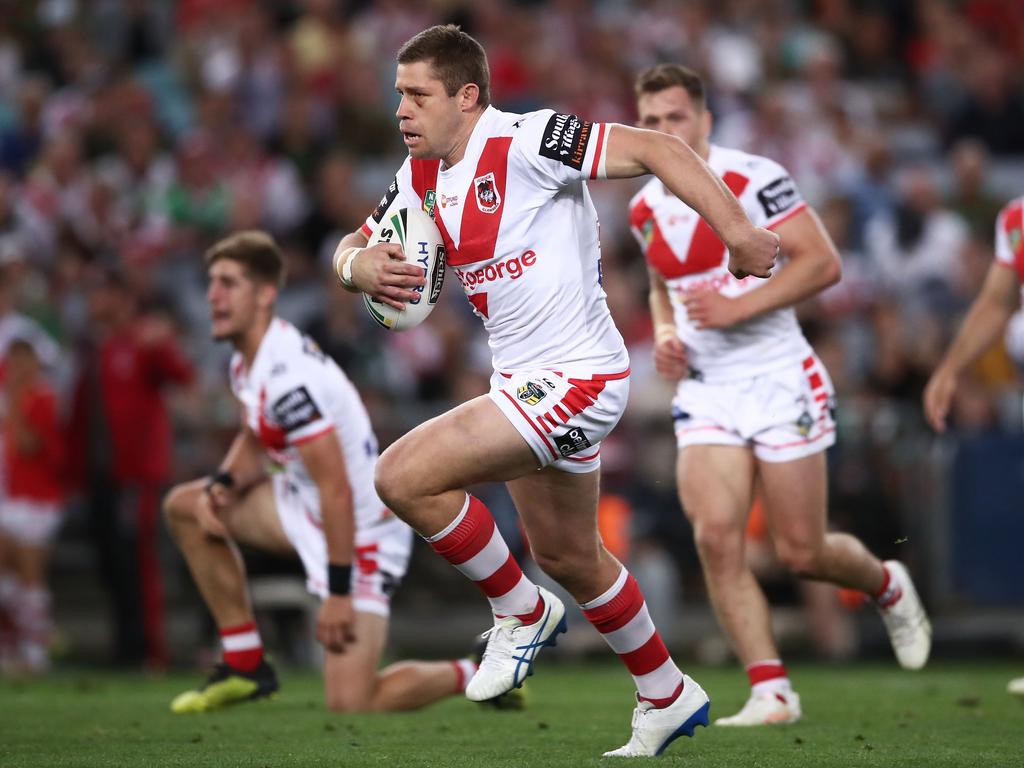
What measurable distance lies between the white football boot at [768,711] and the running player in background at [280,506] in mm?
1661

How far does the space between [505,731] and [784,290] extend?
2.40 meters

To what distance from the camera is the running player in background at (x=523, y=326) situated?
5695 mm

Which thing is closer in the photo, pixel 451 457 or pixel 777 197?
pixel 451 457

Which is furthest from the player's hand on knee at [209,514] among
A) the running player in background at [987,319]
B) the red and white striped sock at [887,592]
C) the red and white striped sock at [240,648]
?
the running player in background at [987,319]

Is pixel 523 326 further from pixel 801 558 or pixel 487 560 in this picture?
pixel 801 558

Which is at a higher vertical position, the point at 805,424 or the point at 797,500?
the point at 805,424

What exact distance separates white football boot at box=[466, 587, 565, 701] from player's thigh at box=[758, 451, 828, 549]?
1830 mm

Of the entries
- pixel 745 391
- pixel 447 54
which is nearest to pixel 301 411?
pixel 745 391

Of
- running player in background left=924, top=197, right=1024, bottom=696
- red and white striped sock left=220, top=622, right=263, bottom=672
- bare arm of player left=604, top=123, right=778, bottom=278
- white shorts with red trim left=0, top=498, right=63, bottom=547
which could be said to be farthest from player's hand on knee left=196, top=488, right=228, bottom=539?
white shorts with red trim left=0, top=498, right=63, bottom=547

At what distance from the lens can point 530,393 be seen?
5.80m

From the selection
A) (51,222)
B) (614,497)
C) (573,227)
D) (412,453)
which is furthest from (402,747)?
(51,222)

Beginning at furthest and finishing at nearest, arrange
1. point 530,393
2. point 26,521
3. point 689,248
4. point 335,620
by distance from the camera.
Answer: point 26,521, point 335,620, point 689,248, point 530,393

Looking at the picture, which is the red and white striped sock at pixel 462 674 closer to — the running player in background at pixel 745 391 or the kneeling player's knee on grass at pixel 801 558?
the running player in background at pixel 745 391

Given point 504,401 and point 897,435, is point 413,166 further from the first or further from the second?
point 897,435
